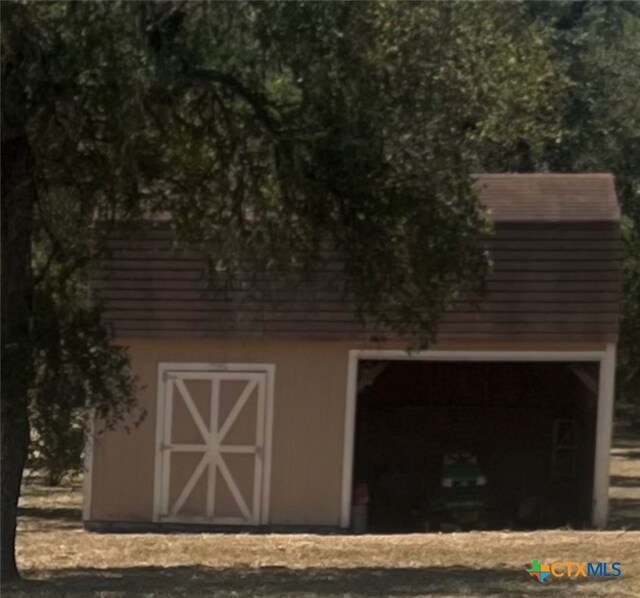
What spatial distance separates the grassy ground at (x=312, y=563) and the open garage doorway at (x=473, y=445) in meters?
2.77

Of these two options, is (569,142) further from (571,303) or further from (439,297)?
(439,297)

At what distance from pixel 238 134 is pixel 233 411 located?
A: 7771mm

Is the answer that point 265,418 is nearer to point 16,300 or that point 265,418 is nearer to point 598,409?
point 598,409

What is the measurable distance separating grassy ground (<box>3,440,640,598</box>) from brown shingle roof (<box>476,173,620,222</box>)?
4147 mm

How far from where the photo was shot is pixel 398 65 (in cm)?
1180

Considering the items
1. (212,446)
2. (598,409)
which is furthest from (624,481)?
→ (212,446)

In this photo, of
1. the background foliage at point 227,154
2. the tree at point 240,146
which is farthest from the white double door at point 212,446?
the tree at point 240,146

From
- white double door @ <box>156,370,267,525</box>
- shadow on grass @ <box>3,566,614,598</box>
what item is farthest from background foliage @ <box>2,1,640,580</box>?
white double door @ <box>156,370,267,525</box>

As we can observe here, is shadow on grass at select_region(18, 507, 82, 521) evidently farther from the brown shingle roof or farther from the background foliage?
the background foliage

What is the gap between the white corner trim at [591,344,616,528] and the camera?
18906mm

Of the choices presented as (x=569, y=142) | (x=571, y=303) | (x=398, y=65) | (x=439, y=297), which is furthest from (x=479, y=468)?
(x=398, y=65)

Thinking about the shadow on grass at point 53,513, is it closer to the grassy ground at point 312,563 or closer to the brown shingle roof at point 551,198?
the grassy ground at point 312,563

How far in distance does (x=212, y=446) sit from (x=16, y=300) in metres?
7.80

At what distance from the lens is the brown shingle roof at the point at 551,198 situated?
18984mm
